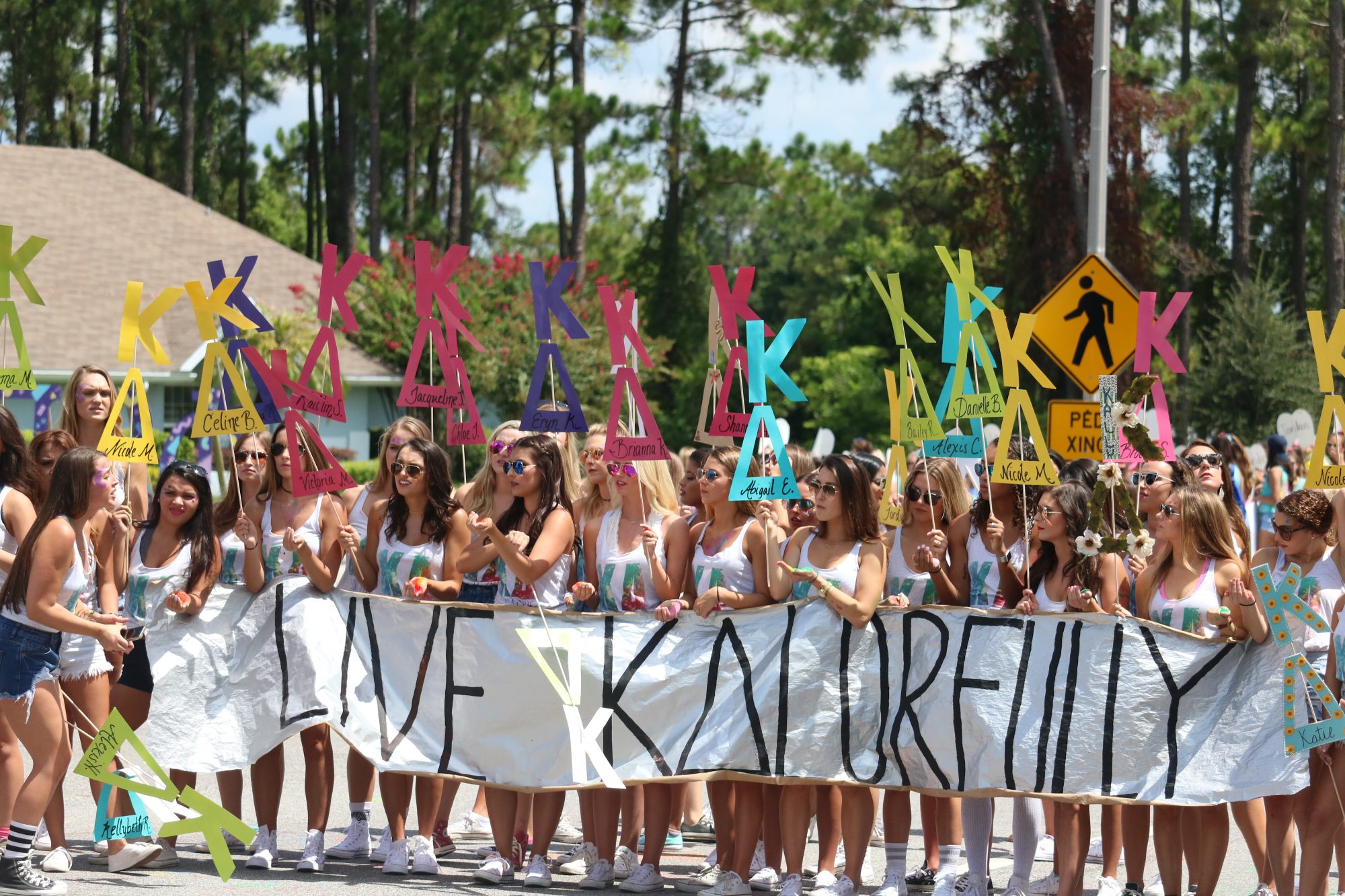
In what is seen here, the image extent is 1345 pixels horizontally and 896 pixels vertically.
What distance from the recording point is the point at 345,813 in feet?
27.3

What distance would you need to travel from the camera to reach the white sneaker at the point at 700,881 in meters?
6.74

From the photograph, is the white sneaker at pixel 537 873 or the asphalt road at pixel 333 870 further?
the white sneaker at pixel 537 873

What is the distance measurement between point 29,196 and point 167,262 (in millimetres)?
3220

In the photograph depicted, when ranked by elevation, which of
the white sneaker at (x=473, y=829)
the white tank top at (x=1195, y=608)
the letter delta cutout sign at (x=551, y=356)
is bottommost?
the white sneaker at (x=473, y=829)

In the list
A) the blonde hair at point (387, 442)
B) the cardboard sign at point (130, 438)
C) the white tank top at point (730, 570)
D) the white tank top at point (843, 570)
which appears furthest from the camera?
the blonde hair at point (387, 442)

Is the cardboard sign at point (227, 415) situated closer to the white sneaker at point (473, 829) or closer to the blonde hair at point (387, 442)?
the blonde hair at point (387, 442)

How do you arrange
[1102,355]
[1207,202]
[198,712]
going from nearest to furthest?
[198,712] → [1102,355] → [1207,202]

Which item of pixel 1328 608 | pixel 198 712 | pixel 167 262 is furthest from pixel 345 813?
pixel 167 262

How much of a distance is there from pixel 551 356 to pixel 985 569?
Result: 2225mm

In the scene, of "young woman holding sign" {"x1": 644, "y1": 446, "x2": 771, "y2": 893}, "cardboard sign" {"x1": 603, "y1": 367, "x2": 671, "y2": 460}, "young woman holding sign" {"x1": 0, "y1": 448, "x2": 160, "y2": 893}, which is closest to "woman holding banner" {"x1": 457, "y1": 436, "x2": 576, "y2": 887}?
"cardboard sign" {"x1": 603, "y1": 367, "x2": 671, "y2": 460}

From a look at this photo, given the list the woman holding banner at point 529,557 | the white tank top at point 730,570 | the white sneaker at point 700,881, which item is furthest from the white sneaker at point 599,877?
the white tank top at point 730,570

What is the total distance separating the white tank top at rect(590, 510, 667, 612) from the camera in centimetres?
687

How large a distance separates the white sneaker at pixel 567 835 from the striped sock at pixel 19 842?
2.68 metres

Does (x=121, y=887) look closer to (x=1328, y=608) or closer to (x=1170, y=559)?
(x=1170, y=559)
